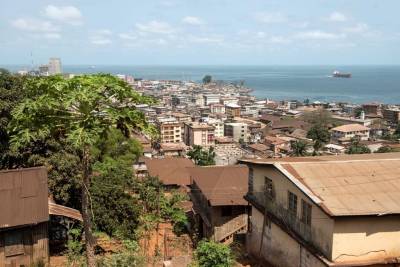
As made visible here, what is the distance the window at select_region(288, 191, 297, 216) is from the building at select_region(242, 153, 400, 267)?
0.03 m

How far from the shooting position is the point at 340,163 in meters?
13.1

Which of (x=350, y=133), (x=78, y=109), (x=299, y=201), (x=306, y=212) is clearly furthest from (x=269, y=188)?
(x=350, y=133)

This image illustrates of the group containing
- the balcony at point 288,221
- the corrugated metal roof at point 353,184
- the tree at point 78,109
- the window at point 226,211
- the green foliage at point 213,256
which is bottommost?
the window at point 226,211

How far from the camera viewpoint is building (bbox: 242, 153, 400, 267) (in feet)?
35.2

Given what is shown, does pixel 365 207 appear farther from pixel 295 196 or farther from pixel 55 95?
pixel 55 95

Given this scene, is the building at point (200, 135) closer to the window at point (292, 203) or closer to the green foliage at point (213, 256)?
the window at point (292, 203)

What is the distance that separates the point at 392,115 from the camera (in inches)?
4208

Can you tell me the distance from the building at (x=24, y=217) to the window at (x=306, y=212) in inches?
324

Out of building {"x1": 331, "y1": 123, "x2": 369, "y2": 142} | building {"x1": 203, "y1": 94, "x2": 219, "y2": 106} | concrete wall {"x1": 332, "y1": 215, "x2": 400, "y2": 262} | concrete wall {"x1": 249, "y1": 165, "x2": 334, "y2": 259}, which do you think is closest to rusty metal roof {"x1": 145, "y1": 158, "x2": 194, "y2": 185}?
concrete wall {"x1": 249, "y1": 165, "x2": 334, "y2": 259}

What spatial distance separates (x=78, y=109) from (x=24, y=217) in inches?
344

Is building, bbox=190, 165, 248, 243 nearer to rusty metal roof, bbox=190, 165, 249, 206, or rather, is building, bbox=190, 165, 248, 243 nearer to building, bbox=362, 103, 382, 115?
rusty metal roof, bbox=190, 165, 249, 206

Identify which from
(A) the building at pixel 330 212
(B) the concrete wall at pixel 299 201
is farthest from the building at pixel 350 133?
(A) the building at pixel 330 212

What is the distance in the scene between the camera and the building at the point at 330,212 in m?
10.7

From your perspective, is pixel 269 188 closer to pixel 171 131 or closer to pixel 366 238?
pixel 366 238
